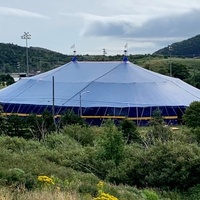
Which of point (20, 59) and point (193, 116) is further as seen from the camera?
point (20, 59)

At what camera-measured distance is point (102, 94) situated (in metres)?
52.8

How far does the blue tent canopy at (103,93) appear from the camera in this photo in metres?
50.6

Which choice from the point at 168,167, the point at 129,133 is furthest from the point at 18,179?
the point at 129,133

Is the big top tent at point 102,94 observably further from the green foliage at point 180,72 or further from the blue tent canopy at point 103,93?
the green foliage at point 180,72

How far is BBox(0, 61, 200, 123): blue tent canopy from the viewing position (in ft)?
166

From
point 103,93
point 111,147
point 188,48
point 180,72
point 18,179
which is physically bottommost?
point 111,147

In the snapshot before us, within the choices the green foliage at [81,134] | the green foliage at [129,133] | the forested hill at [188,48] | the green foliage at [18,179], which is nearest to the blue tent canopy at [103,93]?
the green foliage at [129,133]

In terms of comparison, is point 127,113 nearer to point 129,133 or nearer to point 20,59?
point 129,133

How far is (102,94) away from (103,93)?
171 millimetres

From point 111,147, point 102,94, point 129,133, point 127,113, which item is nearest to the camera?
point 111,147

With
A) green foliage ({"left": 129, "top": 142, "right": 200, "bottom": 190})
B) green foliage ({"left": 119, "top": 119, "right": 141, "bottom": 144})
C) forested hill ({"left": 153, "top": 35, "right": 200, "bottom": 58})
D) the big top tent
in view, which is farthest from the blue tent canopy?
forested hill ({"left": 153, "top": 35, "right": 200, "bottom": 58})

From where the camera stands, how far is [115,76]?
185 ft

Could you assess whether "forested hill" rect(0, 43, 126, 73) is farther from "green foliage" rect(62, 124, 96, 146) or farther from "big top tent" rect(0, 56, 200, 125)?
"green foliage" rect(62, 124, 96, 146)

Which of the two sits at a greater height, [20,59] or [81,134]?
[20,59]
